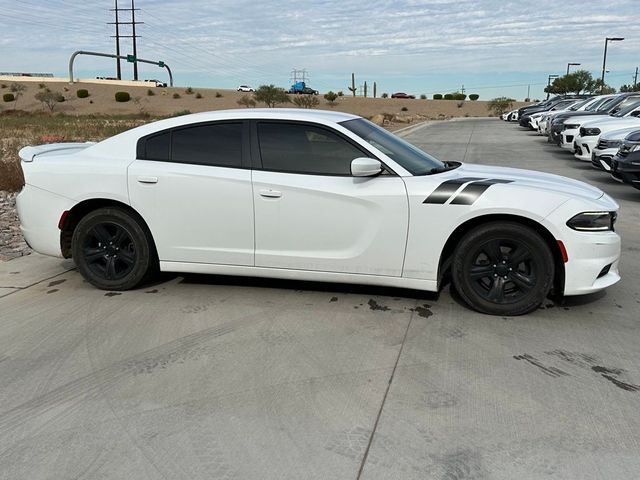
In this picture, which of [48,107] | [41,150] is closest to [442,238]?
[41,150]

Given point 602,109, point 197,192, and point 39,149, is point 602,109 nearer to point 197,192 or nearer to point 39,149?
point 197,192

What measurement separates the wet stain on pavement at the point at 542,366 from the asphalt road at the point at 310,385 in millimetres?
12

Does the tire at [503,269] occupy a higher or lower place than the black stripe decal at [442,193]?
lower

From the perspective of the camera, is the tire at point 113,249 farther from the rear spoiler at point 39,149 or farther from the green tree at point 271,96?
the green tree at point 271,96

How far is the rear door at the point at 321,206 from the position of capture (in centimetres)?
466

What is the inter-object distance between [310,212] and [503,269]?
1.60m

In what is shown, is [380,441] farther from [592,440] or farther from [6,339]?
[6,339]

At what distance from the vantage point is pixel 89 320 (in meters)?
4.69

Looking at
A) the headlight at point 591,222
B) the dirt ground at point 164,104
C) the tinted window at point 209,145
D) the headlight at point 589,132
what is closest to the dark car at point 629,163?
the headlight at point 589,132

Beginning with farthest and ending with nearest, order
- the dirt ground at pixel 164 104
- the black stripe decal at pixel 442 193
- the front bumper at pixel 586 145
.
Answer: the dirt ground at pixel 164 104 → the front bumper at pixel 586 145 → the black stripe decal at pixel 442 193

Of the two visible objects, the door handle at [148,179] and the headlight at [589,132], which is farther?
the headlight at [589,132]

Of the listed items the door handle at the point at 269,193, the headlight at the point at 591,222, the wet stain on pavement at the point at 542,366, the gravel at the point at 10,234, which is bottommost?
the gravel at the point at 10,234

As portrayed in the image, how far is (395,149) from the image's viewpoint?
5121mm

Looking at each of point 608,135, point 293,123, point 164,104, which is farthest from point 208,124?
point 164,104
